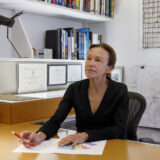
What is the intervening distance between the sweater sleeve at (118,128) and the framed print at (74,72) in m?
1.20

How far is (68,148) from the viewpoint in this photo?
1.31 metres

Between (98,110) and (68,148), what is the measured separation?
39cm

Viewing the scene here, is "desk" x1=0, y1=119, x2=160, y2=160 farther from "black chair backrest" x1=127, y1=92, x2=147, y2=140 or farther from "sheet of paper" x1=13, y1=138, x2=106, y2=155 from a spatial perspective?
"black chair backrest" x1=127, y1=92, x2=147, y2=140

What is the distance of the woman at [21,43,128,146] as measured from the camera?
161 centimetres

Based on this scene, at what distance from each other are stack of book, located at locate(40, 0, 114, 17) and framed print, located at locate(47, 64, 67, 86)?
0.55 m

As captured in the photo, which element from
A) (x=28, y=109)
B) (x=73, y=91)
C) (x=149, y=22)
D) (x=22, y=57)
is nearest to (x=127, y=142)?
(x=73, y=91)

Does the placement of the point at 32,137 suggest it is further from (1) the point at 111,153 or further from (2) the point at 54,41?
(2) the point at 54,41

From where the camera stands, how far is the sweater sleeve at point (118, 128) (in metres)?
1.45

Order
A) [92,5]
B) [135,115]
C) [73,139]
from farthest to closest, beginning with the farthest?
[92,5], [135,115], [73,139]

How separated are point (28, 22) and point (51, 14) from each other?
0.74 feet

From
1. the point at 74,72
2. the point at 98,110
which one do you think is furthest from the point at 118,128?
the point at 74,72

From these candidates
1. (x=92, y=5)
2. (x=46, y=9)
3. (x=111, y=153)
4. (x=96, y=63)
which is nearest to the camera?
(x=111, y=153)

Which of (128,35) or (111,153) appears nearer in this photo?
(111,153)

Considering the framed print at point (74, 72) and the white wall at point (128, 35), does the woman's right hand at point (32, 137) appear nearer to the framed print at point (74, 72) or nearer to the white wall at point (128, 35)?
the framed print at point (74, 72)
